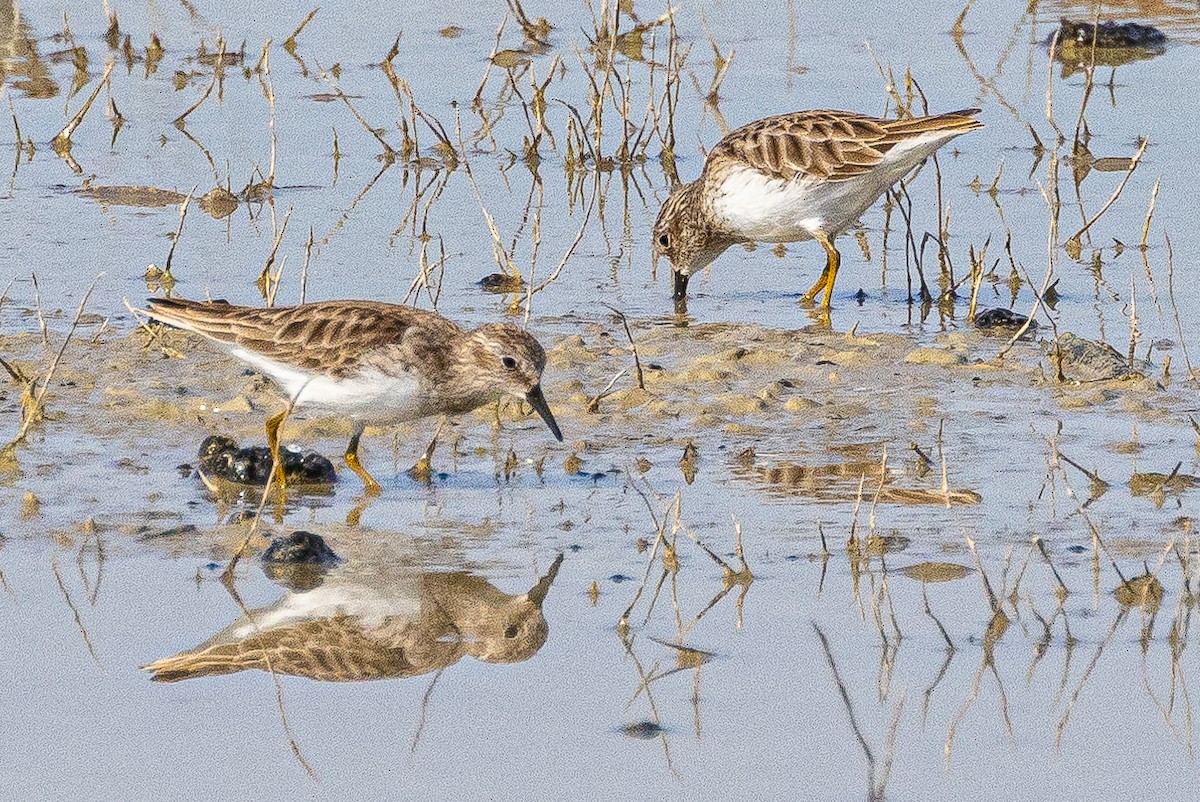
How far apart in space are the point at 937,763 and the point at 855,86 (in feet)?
36.6

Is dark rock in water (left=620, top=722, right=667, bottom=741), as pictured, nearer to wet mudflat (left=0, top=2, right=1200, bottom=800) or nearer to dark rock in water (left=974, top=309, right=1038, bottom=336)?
→ wet mudflat (left=0, top=2, right=1200, bottom=800)

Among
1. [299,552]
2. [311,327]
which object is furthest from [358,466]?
[299,552]

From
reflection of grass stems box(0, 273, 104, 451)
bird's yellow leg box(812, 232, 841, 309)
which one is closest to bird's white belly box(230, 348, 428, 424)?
reflection of grass stems box(0, 273, 104, 451)

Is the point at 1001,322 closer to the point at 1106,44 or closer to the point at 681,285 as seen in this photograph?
the point at 681,285

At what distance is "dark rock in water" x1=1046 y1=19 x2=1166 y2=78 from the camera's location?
54.1 feet

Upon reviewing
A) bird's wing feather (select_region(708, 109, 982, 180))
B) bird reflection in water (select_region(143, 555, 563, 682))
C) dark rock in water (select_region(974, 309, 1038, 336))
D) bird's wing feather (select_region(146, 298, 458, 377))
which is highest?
bird's wing feather (select_region(708, 109, 982, 180))

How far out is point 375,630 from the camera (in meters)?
5.97

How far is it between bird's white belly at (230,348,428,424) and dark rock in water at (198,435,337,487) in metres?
0.23

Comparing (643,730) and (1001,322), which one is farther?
(1001,322)

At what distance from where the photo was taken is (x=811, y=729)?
520cm

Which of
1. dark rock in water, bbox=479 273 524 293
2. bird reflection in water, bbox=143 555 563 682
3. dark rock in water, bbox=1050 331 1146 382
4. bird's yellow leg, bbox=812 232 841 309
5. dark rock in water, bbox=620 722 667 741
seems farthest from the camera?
bird's yellow leg, bbox=812 232 841 309

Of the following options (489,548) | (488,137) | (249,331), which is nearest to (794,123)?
(488,137)

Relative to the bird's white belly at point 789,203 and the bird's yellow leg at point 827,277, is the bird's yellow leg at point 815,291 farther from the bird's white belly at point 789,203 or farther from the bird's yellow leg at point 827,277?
the bird's white belly at point 789,203

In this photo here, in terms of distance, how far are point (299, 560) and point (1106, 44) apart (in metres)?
12.0
